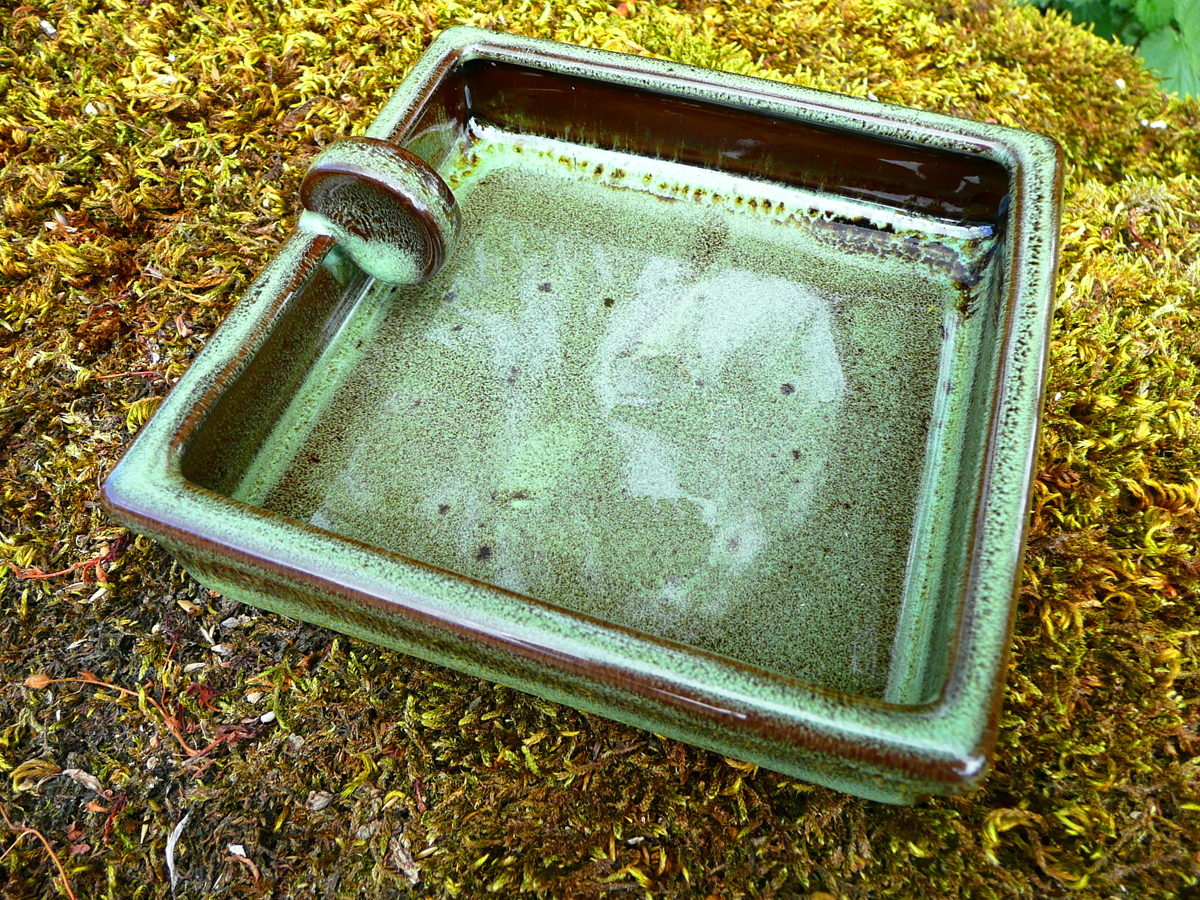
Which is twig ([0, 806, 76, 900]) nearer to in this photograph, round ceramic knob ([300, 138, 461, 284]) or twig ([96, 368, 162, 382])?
twig ([96, 368, 162, 382])

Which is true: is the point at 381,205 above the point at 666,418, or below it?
above

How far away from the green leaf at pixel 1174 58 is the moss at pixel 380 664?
0.42ft

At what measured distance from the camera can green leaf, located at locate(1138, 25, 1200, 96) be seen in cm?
156

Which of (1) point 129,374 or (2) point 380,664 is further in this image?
(1) point 129,374

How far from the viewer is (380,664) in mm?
1038

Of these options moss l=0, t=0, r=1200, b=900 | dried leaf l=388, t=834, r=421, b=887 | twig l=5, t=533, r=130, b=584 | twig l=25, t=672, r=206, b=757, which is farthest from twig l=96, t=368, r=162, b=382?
dried leaf l=388, t=834, r=421, b=887

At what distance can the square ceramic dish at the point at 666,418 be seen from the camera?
2.65 feet

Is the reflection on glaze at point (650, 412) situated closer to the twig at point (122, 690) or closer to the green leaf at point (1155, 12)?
the twig at point (122, 690)

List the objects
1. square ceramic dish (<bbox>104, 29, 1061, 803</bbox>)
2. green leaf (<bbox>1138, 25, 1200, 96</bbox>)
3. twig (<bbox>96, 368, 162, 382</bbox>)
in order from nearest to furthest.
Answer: square ceramic dish (<bbox>104, 29, 1061, 803</bbox>) → twig (<bbox>96, 368, 162, 382</bbox>) → green leaf (<bbox>1138, 25, 1200, 96</bbox>)

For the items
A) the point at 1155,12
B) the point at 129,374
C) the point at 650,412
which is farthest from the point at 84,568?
the point at 1155,12

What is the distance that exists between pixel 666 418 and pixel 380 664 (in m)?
0.51

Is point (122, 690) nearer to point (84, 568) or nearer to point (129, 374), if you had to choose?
point (84, 568)

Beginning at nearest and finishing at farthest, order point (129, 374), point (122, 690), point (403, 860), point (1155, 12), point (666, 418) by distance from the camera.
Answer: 1. point (403, 860)
2. point (122, 690)
3. point (666, 418)
4. point (129, 374)
5. point (1155, 12)

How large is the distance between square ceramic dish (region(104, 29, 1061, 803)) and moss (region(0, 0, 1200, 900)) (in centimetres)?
11
